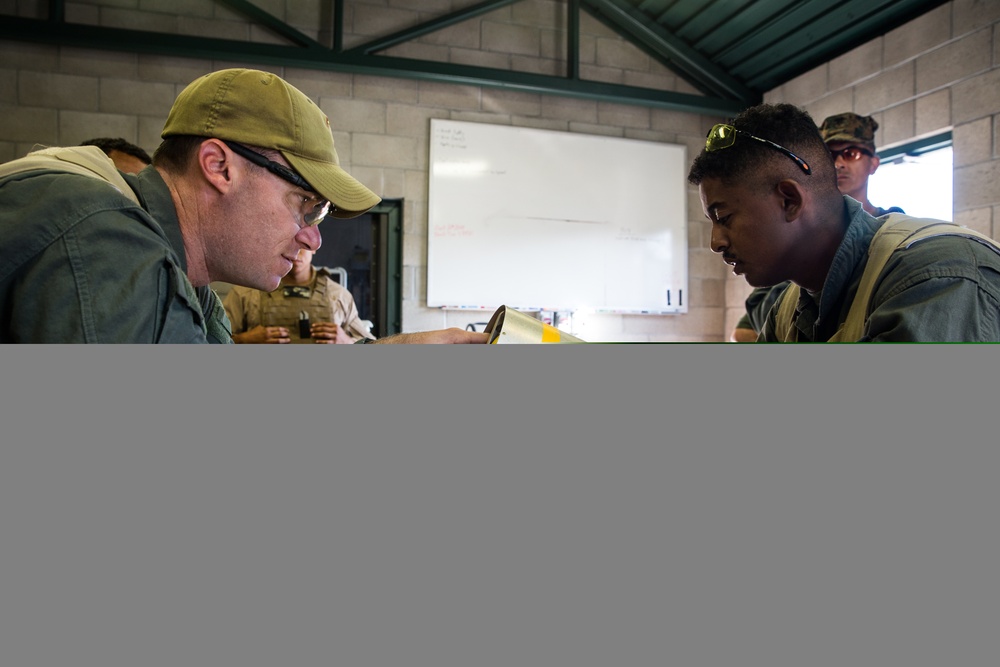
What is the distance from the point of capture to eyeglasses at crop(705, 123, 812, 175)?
1279mm

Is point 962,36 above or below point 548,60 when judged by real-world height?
below

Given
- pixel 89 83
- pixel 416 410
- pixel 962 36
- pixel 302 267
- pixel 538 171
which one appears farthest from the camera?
pixel 538 171

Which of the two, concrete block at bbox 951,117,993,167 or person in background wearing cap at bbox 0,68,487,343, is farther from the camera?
concrete block at bbox 951,117,993,167

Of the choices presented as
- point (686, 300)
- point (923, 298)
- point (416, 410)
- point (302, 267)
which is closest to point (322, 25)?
point (302, 267)

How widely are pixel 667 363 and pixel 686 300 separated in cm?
542

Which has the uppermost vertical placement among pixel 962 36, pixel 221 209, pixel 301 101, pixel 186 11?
pixel 186 11

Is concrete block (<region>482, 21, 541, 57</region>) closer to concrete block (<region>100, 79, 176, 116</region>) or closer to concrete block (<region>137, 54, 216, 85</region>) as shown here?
concrete block (<region>137, 54, 216, 85</region>)

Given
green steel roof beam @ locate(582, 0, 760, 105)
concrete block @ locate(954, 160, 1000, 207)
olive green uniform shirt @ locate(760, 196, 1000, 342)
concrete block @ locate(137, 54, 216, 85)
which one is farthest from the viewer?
green steel roof beam @ locate(582, 0, 760, 105)

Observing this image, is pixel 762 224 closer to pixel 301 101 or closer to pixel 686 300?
pixel 301 101

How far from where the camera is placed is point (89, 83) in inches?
166

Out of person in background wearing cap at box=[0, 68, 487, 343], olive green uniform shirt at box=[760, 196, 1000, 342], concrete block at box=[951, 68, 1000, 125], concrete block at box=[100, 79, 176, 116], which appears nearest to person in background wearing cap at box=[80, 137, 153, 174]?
person in background wearing cap at box=[0, 68, 487, 343]

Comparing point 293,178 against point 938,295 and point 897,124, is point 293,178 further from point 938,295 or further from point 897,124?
point 897,124

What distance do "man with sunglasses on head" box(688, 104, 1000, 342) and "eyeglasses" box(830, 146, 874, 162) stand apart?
4.18ft

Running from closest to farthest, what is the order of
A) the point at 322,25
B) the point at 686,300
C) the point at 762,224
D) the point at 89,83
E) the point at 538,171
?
the point at 762,224 < the point at 89,83 < the point at 322,25 < the point at 538,171 < the point at 686,300
